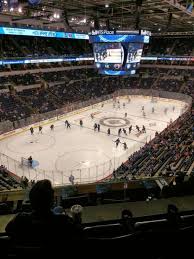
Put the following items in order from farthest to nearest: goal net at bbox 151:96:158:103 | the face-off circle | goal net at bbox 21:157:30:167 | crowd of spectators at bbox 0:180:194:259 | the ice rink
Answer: goal net at bbox 151:96:158:103 < the face-off circle < goal net at bbox 21:157:30:167 < the ice rink < crowd of spectators at bbox 0:180:194:259

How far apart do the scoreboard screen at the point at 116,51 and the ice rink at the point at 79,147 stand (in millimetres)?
6348

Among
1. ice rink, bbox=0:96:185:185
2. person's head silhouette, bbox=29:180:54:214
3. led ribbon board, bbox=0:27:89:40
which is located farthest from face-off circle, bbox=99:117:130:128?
person's head silhouette, bbox=29:180:54:214

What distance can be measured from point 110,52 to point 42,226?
1729 cm

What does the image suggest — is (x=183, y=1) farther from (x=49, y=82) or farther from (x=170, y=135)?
(x=49, y=82)

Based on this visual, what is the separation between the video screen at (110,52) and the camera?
17984 millimetres

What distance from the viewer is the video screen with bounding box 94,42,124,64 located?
18.0 meters

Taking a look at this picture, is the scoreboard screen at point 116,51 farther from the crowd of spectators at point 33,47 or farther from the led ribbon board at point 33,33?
the crowd of spectators at point 33,47

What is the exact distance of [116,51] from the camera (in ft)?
59.1

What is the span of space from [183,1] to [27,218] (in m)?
24.1

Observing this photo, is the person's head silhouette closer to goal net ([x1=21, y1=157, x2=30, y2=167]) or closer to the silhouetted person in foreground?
the silhouetted person in foreground

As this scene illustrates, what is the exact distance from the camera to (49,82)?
40.8m

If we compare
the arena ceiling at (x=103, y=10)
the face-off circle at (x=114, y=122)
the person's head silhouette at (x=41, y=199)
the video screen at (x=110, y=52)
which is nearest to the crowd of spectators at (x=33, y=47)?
the arena ceiling at (x=103, y=10)

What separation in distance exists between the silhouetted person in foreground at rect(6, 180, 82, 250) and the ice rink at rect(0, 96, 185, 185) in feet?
46.5

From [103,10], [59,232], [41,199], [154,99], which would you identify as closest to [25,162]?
[41,199]
